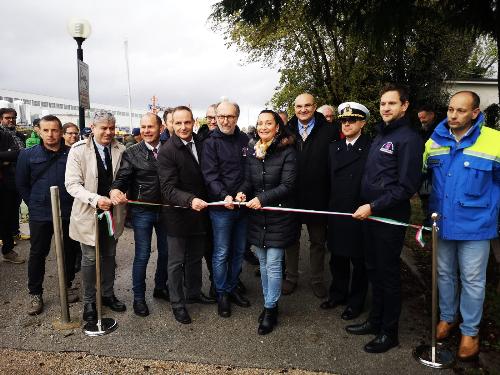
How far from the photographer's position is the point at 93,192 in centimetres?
402

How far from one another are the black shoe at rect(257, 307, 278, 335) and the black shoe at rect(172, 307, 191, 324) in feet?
2.53

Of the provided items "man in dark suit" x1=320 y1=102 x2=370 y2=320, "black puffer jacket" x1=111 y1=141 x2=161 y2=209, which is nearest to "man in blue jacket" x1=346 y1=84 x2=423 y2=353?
"man in dark suit" x1=320 y1=102 x2=370 y2=320

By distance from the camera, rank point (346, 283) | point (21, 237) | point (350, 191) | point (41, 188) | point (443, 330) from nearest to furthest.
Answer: point (443, 330)
point (350, 191)
point (41, 188)
point (346, 283)
point (21, 237)

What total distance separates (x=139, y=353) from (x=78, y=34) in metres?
6.98

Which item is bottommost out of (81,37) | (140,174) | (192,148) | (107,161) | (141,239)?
(141,239)

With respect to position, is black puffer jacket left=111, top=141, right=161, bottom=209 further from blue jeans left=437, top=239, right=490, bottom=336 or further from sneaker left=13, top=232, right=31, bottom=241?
sneaker left=13, top=232, right=31, bottom=241

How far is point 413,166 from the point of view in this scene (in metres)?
3.20

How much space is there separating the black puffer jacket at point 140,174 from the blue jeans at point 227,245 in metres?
0.69

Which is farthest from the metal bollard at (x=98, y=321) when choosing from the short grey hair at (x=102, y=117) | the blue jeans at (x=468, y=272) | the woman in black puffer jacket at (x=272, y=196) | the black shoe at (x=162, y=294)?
the blue jeans at (x=468, y=272)

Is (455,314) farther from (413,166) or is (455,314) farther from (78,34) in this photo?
(78,34)

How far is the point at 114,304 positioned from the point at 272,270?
6.20 ft

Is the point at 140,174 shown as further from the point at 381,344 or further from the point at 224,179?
the point at 381,344

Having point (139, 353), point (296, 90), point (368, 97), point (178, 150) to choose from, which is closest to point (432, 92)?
point (368, 97)

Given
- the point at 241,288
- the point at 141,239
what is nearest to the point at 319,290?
the point at 241,288
